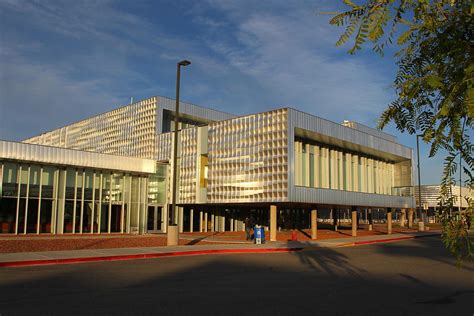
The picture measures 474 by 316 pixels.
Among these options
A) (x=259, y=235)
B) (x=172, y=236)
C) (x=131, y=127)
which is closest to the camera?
(x=172, y=236)

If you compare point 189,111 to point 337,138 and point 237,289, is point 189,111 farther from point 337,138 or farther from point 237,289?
point 237,289

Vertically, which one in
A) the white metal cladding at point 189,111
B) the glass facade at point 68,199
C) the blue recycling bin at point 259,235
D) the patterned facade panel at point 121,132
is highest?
the white metal cladding at point 189,111

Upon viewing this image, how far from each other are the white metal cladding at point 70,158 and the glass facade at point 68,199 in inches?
27.1

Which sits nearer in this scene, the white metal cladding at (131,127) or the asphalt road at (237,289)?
the asphalt road at (237,289)

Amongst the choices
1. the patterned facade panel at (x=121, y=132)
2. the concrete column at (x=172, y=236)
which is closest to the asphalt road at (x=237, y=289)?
the concrete column at (x=172, y=236)

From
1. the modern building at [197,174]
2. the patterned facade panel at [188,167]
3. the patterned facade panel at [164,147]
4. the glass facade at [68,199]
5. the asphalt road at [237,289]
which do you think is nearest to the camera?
the asphalt road at [237,289]

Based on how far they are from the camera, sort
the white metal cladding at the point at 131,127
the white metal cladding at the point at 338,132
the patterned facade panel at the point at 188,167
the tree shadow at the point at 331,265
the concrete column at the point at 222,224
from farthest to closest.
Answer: the concrete column at the point at 222,224 < the white metal cladding at the point at 131,127 < the patterned facade panel at the point at 188,167 < the white metal cladding at the point at 338,132 < the tree shadow at the point at 331,265

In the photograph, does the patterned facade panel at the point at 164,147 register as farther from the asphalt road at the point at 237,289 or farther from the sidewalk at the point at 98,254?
the asphalt road at the point at 237,289

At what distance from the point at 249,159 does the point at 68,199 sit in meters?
13.1

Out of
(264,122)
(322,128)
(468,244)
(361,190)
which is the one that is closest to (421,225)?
(361,190)

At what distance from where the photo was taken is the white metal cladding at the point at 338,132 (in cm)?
3152

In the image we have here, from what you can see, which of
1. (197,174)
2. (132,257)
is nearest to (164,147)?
(197,174)

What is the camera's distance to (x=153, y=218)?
3866cm

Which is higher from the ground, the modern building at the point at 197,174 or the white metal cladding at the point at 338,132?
the white metal cladding at the point at 338,132
